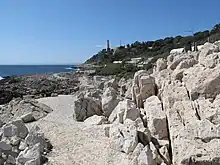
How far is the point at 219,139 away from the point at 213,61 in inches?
173

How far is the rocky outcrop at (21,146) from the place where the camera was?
11.0 meters

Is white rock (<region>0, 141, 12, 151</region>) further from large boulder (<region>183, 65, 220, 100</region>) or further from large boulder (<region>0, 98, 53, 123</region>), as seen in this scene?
large boulder (<region>183, 65, 220, 100</region>)

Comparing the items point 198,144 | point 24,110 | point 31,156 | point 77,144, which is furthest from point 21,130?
point 198,144

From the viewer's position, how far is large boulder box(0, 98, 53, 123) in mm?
19031

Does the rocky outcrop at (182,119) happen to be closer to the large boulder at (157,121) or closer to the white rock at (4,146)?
the large boulder at (157,121)

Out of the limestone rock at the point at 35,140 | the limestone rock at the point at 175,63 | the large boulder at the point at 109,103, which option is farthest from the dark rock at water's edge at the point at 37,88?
the limestone rock at the point at 35,140

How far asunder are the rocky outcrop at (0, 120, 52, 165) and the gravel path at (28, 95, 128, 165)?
0.46 meters

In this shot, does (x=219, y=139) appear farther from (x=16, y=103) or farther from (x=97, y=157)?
(x=16, y=103)

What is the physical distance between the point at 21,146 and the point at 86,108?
5499 mm

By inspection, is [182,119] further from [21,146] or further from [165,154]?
[21,146]

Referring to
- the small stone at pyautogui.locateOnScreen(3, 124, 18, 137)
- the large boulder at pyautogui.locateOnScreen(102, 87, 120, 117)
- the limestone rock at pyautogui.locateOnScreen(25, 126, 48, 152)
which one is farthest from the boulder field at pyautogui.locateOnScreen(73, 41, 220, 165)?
the small stone at pyautogui.locateOnScreen(3, 124, 18, 137)

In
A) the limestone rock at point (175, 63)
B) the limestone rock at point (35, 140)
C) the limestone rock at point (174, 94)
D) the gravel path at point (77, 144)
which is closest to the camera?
the gravel path at point (77, 144)

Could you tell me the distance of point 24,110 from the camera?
67.2 feet

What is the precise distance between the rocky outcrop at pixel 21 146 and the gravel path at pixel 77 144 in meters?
0.46
